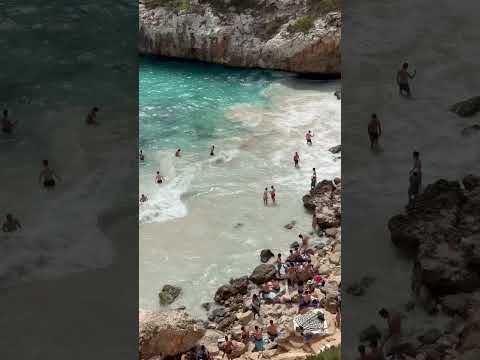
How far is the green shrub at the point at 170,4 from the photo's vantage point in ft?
132

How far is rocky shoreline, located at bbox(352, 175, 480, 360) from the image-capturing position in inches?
329

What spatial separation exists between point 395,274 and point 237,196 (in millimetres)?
15514

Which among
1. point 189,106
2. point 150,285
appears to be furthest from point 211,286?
point 189,106

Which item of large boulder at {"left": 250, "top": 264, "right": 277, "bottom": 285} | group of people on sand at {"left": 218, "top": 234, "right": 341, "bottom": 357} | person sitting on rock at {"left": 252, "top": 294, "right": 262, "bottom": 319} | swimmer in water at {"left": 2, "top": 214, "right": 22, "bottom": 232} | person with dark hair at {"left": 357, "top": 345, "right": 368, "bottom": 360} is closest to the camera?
person with dark hair at {"left": 357, "top": 345, "right": 368, "bottom": 360}

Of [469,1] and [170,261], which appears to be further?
[170,261]

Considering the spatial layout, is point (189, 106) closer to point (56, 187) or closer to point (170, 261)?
point (170, 261)

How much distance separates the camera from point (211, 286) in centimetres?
1950

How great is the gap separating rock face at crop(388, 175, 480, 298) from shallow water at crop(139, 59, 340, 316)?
378 inches

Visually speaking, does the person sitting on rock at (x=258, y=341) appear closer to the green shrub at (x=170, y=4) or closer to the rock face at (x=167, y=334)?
the rock face at (x=167, y=334)

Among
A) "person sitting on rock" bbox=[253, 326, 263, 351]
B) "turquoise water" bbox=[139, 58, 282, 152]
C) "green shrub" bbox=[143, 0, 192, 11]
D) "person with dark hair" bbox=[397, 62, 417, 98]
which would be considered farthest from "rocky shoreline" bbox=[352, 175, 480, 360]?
"green shrub" bbox=[143, 0, 192, 11]

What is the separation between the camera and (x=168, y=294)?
1900 cm

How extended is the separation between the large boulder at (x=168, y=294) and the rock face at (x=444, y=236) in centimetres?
1017

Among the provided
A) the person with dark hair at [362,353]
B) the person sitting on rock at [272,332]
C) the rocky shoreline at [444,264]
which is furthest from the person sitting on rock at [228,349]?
the person with dark hair at [362,353]

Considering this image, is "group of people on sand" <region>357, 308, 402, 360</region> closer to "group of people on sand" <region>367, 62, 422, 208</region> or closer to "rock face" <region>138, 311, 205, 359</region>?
"group of people on sand" <region>367, 62, 422, 208</region>
